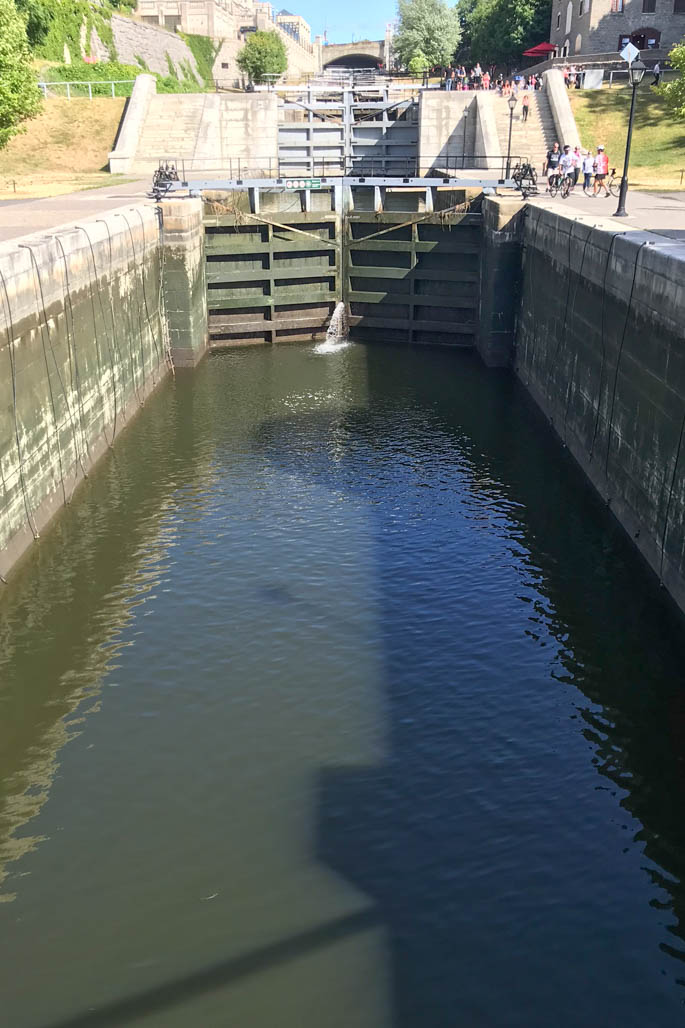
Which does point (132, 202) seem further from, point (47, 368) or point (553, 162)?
point (553, 162)

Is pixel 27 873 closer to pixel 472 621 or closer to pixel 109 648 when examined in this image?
pixel 109 648

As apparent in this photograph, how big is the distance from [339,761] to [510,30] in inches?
3348

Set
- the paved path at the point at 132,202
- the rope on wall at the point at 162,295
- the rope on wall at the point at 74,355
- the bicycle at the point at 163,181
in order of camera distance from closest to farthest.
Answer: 1. the rope on wall at the point at 74,355
2. the paved path at the point at 132,202
3. the rope on wall at the point at 162,295
4. the bicycle at the point at 163,181

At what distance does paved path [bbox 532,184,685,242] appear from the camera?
23.5 m

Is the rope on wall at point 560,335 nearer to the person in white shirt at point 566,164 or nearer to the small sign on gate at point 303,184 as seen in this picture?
the small sign on gate at point 303,184

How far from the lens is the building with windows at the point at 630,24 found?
64.9 m

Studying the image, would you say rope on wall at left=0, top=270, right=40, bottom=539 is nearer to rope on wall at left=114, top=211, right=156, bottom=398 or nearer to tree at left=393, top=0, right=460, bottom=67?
rope on wall at left=114, top=211, right=156, bottom=398

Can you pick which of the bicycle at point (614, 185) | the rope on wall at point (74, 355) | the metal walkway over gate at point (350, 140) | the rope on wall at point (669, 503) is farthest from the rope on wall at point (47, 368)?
the metal walkway over gate at point (350, 140)

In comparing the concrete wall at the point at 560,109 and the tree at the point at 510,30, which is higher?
the tree at the point at 510,30

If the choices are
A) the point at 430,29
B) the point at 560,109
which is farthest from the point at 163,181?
the point at 430,29

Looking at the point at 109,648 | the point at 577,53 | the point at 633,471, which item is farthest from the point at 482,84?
the point at 109,648

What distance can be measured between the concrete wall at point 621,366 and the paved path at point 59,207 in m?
12.7

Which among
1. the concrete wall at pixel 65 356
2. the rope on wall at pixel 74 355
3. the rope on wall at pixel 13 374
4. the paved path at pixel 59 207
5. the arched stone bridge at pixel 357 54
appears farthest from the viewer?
the arched stone bridge at pixel 357 54

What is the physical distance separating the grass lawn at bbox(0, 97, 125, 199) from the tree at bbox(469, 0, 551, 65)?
45.0 meters
